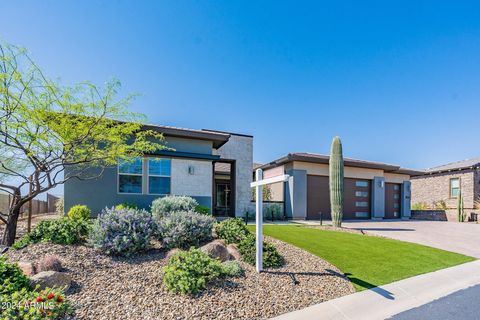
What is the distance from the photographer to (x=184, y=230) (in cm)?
588

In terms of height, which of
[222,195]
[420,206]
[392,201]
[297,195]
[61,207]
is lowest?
[420,206]

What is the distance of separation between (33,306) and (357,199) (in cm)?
1942

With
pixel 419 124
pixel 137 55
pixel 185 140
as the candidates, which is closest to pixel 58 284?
pixel 137 55

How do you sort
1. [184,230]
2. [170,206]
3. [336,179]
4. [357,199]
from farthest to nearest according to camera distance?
[357,199], [336,179], [170,206], [184,230]

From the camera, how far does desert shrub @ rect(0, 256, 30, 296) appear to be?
3273 millimetres

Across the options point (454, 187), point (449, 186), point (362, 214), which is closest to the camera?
point (362, 214)

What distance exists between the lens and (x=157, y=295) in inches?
152

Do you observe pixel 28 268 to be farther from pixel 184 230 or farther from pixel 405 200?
pixel 405 200

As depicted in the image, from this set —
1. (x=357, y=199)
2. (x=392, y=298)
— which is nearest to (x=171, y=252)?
(x=392, y=298)

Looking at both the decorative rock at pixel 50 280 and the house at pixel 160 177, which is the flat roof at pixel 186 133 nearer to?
the house at pixel 160 177

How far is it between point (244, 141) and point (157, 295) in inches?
519

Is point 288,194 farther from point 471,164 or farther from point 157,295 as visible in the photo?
point 471,164

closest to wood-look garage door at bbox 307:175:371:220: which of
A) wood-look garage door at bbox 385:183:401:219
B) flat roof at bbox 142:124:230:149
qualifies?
wood-look garage door at bbox 385:183:401:219

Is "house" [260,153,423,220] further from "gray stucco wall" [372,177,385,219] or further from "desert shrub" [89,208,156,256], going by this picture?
"desert shrub" [89,208,156,256]
